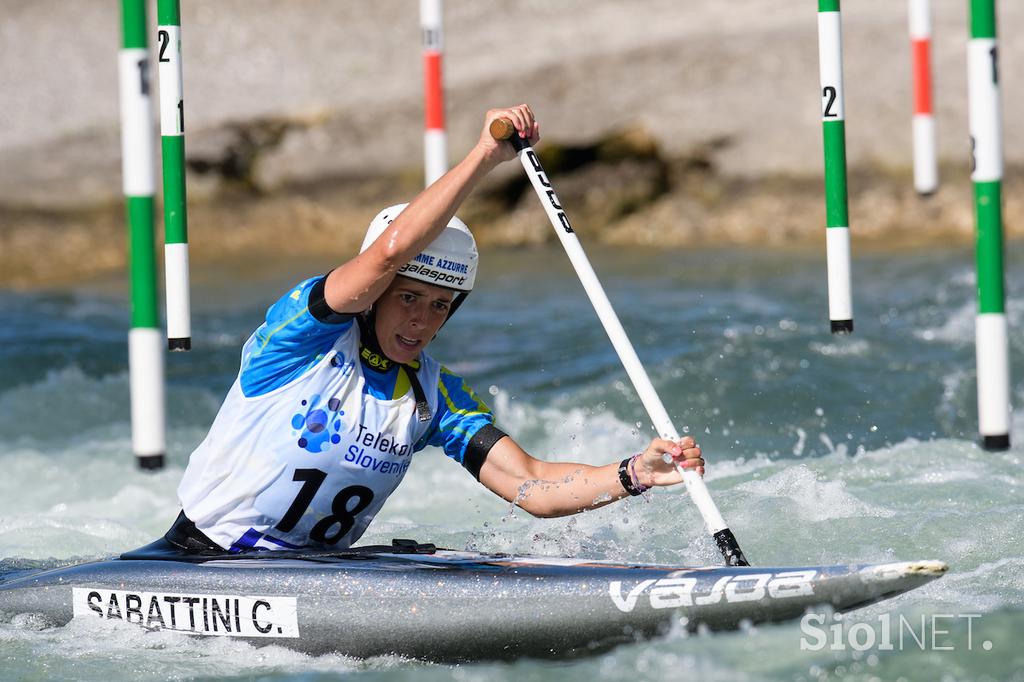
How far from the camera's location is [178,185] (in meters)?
4.37

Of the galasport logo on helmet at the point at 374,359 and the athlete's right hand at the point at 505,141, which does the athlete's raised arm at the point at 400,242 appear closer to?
the athlete's right hand at the point at 505,141

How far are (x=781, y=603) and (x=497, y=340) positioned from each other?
5.74m

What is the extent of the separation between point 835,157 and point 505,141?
1.61 meters

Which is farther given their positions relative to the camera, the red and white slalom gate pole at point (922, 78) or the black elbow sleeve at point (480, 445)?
the red and white slalom gate pole at point (922, 78)

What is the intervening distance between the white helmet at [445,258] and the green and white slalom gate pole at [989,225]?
153 centimetres

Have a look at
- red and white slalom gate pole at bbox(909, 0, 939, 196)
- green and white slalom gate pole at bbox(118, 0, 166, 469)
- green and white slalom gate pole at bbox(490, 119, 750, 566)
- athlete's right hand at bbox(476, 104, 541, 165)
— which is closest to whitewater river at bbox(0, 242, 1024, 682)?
green and white slalom gate pole at bbox(490, 119, 750, 566)

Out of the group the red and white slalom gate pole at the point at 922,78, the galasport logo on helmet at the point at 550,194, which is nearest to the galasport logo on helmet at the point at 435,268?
the galasport logo on helmet at the point at 550,194

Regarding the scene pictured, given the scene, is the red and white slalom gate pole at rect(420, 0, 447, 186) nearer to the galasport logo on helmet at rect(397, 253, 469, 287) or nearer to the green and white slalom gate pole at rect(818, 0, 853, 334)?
the green and white slalom gate pole at rect(818, 0, 853, 334)

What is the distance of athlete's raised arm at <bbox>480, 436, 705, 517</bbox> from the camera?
3658 mm

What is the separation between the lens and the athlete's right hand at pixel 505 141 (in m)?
3.58

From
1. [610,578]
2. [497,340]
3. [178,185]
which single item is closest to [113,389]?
[497,340]

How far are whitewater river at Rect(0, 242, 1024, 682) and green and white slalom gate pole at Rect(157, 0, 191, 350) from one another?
940 mm

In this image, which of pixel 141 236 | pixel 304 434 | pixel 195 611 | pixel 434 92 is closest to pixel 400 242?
pixel 304 434

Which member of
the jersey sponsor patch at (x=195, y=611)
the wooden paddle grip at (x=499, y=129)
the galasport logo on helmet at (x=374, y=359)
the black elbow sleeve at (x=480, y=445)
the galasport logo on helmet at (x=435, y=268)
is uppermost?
the wooden paddle grip at (x=499, y=129)
